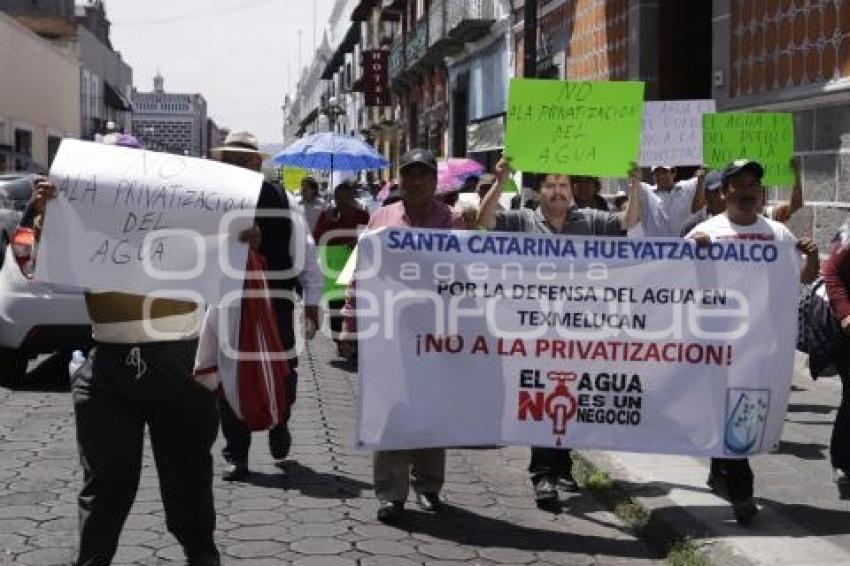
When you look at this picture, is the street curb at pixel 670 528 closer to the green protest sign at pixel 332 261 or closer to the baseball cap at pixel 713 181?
the baseball cap at pixel 713 181

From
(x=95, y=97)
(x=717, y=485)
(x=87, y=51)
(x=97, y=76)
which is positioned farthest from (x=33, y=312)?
(x=97, y=76)

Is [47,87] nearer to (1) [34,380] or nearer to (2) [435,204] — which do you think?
(1) [34,380]

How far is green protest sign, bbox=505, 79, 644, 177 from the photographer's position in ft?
19.2

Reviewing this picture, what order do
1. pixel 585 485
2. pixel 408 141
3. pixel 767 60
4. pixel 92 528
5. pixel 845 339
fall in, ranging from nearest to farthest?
pixel 92 528, pixel 845 339, pixel 585 485, pixel 767 60, pixel 408 141

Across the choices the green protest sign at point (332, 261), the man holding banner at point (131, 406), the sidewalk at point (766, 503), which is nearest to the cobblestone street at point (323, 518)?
the sidewalk at point (766, 503)

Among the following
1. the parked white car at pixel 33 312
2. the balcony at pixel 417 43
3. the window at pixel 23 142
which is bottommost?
the parked white car at pixel 33 312

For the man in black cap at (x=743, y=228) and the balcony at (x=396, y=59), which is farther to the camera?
the balcony at (x=396, y=59)

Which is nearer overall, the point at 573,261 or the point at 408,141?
the point at 573,261

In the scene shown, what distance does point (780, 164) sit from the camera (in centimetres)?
780

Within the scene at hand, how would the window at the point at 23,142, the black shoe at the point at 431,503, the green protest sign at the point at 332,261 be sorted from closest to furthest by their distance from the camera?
the black shoe at the point at 431,503, the green protest sign at the point at 332,261, the window at the point at 23,142

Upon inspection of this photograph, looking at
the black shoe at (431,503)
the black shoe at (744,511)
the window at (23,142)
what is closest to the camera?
the black shoe at (744,511)

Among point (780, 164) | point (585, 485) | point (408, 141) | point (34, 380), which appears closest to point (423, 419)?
point (585, 485)

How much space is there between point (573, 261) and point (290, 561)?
1931mm

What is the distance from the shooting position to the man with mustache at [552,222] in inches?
231
